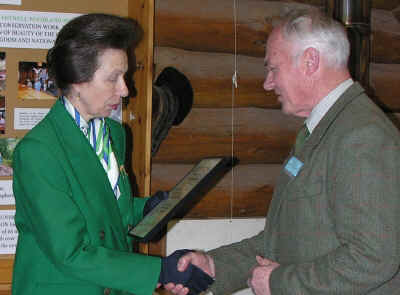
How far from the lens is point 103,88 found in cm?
186

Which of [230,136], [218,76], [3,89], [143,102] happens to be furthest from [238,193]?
[3,89]

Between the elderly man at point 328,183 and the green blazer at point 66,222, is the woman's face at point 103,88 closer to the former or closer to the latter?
the green blazer at point 66,222

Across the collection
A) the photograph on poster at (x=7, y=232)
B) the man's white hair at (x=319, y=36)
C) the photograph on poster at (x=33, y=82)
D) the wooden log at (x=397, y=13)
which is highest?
the wooden log at (x=397, y=13)

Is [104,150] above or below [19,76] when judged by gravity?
below

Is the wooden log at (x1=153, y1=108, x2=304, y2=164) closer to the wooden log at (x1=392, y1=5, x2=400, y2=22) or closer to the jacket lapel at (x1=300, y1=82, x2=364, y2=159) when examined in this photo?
the wooden log at (x1=392, y1=5, x2=400, y2=22)

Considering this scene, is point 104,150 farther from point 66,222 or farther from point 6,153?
point 6,153

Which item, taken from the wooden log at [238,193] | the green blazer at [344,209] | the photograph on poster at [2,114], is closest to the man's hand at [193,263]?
A: the green blazer at [344,209]

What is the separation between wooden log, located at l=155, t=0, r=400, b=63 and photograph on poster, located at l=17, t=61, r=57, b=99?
26.0 inches

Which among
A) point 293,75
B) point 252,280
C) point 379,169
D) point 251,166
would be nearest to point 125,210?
point 252,280

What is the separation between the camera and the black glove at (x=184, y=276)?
5.99 ft

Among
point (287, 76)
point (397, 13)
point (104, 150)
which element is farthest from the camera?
point (397, 13)

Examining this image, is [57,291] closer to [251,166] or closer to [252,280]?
[252,280]

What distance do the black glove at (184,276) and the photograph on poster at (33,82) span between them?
46.3 inches

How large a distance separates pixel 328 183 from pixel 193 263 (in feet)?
2.42
